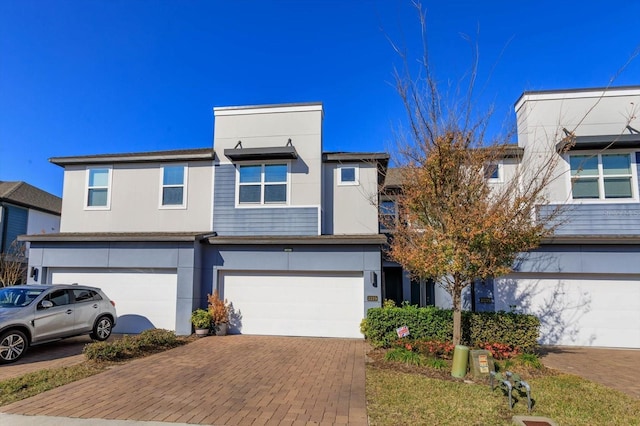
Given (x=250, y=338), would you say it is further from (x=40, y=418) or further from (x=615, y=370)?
(x=615, y=370)

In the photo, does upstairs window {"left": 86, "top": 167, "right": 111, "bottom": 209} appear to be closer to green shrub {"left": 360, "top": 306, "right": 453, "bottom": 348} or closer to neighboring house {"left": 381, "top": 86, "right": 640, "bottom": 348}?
neighboring house {"left": 381, "top": 86, "right": 640, "bottom": 348}

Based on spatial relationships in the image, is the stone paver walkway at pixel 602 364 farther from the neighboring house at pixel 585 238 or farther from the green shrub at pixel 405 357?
the green shrub at pixel 405 357

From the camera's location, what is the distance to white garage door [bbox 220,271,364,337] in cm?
1250

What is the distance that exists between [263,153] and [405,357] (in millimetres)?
7970

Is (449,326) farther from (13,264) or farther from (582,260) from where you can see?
(13,264)

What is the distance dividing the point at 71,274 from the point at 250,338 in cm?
668

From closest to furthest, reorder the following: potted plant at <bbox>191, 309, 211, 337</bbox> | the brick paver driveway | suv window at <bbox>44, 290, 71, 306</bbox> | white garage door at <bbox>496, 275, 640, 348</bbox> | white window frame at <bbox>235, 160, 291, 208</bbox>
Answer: the brick paver driveway
suv window at <bbox>44, 290, 71, 306</bbox>
white garage door at <bbox>496, 275, 640, 348</bbox>
potted plant at <bbox>191, 309, 211, 337</bbox>
white window frame at <bbox>235, 160, 291, 208</bbox>

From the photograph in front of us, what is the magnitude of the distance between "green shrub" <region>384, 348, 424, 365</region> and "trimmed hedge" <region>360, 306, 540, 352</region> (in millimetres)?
1367

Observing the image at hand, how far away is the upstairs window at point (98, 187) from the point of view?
1448 cm

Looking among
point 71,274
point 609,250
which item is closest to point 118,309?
point 71,274

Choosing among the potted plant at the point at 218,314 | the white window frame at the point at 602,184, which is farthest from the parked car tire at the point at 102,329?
the white window frame at the point at 602,184

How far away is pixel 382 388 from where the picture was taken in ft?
22.2

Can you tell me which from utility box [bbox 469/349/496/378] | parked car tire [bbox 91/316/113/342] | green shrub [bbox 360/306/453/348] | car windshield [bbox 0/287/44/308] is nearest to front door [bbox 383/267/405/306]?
green shrub [bbox 360/306/453/348]

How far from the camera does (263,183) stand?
45.2 feet
